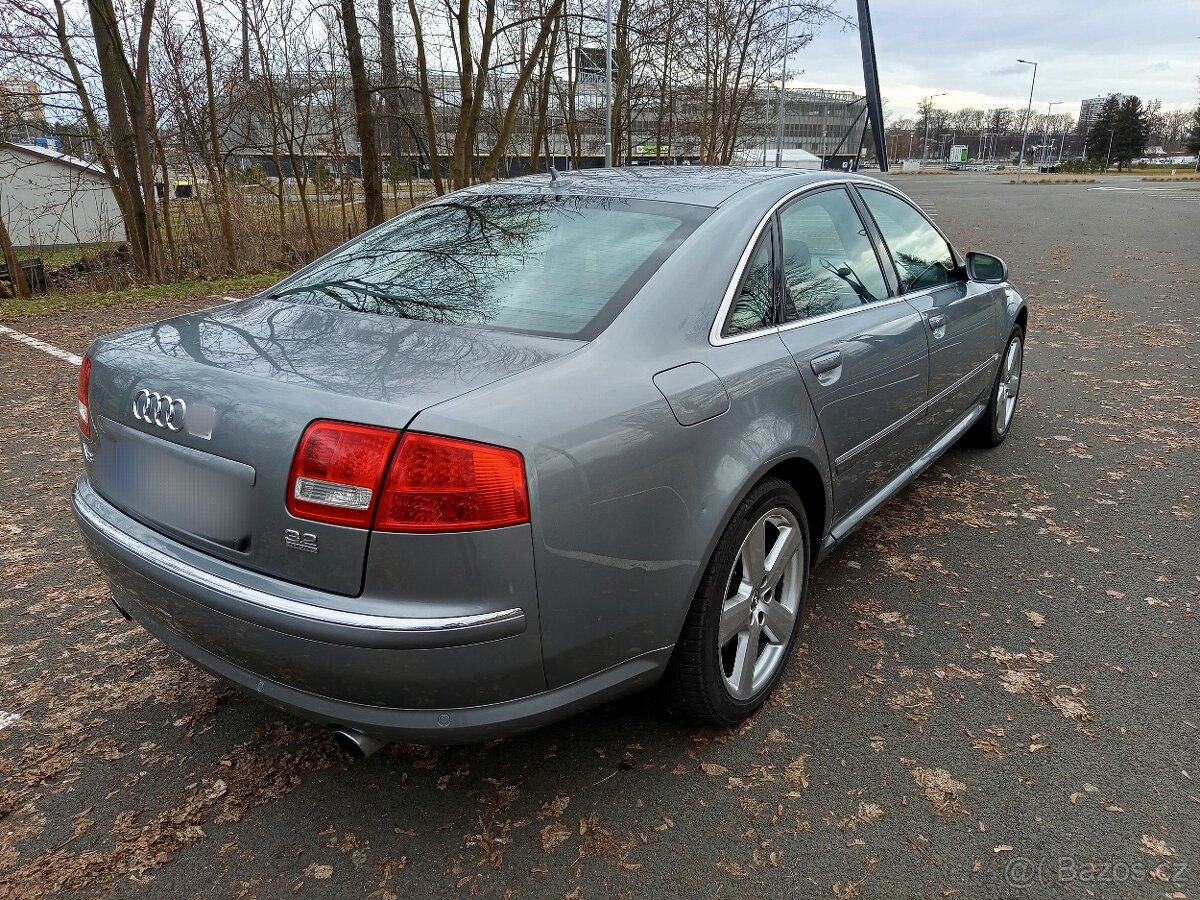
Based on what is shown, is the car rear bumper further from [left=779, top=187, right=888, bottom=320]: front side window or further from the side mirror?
the side mirror

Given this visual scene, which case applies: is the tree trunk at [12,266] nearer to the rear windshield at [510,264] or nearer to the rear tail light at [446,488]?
the rear windshield at [510,264]

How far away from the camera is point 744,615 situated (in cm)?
244

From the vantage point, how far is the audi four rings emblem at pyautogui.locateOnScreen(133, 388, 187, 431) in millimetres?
1953

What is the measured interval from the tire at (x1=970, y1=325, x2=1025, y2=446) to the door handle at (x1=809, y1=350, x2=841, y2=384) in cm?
231

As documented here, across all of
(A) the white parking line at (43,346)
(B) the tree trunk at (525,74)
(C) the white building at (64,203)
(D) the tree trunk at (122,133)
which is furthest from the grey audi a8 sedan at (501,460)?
(C) the white building at (64,203)

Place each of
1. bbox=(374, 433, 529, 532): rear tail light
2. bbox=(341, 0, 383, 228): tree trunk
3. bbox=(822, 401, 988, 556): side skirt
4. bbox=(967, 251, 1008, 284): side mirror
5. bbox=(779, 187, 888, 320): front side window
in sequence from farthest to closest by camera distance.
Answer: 1. bbox=(341, 0, 383, 228): tree trunk
2. bbox=(967, 251, 1008, 284): side mirror
3. bbox=(822, 401, 988, 556): side skirt
4. bbox=(779, 187, 888, 320): front side window
5. bbox=(374, 433, 529, 532): rear tail light

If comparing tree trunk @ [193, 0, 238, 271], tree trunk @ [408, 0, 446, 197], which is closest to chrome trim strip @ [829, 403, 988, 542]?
tree trunk @ [408, 0, 446, 197]

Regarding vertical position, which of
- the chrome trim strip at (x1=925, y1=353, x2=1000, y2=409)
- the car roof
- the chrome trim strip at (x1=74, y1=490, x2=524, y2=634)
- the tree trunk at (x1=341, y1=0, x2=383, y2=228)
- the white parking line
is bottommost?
the white parking line

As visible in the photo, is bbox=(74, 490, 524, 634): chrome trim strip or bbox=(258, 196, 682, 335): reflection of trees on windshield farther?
bbox=(258, 196, 682, 335): reflection of trees on windshield

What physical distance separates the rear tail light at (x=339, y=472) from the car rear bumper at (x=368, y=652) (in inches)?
7.2

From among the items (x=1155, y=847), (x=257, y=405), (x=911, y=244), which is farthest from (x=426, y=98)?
(x=1155, y=847)

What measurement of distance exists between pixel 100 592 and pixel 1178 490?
502cm

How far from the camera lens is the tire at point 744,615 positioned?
2.23 metres

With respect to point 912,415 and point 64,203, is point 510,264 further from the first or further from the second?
point 64,203
